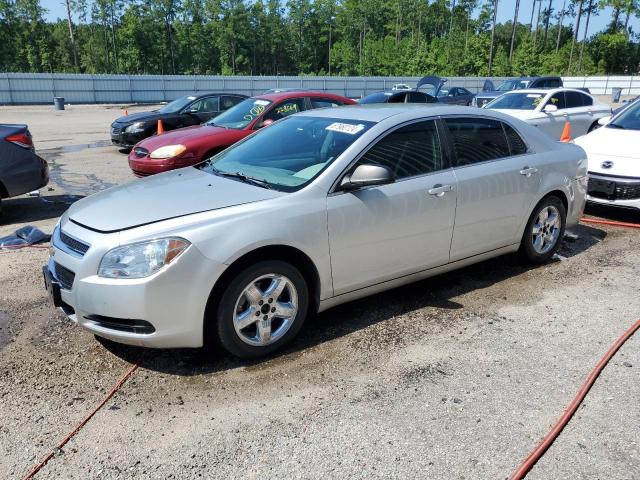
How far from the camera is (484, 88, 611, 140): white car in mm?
12375

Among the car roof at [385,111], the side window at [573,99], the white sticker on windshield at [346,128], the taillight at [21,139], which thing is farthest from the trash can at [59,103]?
the white sticker on windshield at [346,128]

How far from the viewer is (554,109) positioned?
12.0 m

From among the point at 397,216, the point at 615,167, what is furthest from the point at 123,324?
the point at 615,167

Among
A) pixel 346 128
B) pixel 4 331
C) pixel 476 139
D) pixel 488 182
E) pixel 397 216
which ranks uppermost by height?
pixel 346 128

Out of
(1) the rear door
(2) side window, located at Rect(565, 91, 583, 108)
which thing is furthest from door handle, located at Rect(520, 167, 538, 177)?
(2) side window, located at Rect(565, 91, 583, 108)

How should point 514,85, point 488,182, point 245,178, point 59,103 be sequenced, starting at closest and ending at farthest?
point 245,178, point 488,182, point 514,85, point 59,103

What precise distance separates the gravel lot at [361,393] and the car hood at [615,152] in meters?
2.42

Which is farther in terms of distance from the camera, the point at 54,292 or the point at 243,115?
the point at 243,115

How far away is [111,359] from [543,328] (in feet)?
10.3

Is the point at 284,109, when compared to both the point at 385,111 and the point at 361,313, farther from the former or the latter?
the point at 361,313

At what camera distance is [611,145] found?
7.29 metres

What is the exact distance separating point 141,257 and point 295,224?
0.98 meters

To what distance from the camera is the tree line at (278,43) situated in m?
64.4

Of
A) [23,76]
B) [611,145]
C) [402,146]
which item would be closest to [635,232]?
[611,145]
